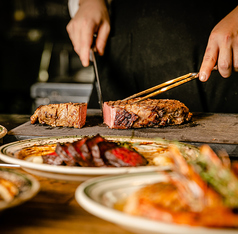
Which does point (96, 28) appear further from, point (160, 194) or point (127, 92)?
point (160, 194)

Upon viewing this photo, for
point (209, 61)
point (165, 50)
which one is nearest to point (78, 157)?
point (209, 61)

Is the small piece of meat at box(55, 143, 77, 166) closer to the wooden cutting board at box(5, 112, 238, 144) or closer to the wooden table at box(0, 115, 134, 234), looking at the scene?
the wooden table at box(0, 115, 134, 234)

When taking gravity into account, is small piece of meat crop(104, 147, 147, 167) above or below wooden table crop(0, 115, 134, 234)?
above

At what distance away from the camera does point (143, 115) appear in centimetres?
296

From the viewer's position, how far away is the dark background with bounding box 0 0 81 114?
828cm

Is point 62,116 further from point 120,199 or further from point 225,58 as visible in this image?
point 120,199

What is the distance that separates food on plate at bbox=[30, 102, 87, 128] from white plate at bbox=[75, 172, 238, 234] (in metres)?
1.77

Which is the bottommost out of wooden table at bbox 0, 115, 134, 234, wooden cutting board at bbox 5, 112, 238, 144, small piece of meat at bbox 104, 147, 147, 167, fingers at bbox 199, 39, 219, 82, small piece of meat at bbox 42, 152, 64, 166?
wooden table at bbox 0, 115, 134, 234

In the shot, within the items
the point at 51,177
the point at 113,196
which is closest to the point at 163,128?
the point at 51,177

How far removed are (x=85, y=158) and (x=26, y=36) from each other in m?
7.66

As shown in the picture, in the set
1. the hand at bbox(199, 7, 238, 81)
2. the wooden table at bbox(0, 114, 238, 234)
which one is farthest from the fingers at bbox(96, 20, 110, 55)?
the wooden table at bbox(0, 114, 238, 234)

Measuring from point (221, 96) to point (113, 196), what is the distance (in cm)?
319

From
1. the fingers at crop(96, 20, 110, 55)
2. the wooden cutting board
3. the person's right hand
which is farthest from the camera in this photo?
the fingers at crop(96, 20, 110, 55)

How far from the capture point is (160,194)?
964 mm
